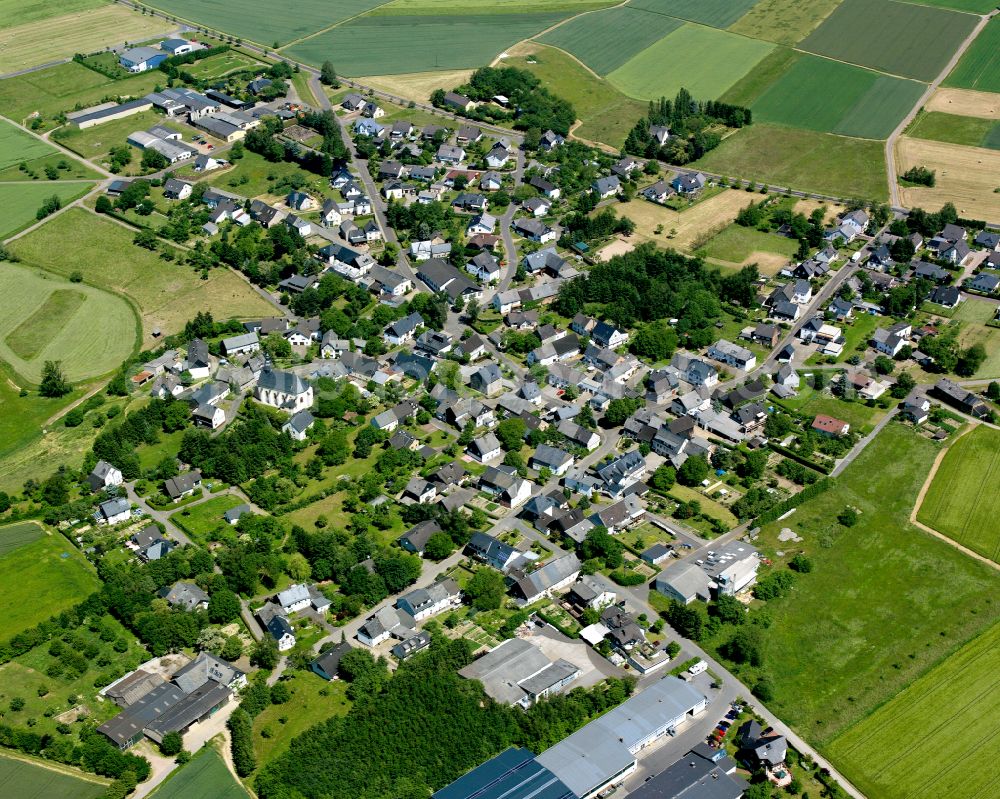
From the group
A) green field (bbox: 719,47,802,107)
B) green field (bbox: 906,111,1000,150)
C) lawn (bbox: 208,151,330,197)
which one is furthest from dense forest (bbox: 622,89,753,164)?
lawn (bbox: 208,151,330,197)

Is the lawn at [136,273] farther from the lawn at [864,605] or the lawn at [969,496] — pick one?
the lawn at [969,496]

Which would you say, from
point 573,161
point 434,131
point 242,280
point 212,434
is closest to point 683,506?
point 212,434

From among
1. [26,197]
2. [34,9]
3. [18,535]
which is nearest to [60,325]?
[26,197]

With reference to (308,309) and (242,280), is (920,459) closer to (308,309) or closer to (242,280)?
(308,309)

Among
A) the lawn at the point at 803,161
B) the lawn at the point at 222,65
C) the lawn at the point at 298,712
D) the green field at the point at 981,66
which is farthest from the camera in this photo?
the lawn at the point at 222,65

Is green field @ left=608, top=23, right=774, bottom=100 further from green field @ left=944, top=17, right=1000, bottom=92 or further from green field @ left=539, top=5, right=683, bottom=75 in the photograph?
green field @ left=944, top=17, right=1000, bottom=92

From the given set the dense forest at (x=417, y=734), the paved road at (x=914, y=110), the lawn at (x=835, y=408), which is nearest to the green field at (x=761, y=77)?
the paved road at (x=914, y=110)

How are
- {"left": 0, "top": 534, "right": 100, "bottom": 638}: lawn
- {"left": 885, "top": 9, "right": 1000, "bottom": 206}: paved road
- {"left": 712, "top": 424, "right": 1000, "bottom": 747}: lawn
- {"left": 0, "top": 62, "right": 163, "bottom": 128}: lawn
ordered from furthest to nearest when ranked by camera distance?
1. {"left": 0, "top": 62, "right": 163, "bottom": 128}: lawn
2. {"left": 885, "top": 9, "right": 1000, "bottom": 206}: paved road
3. {"left": 0, "top": 534, "right": 100, "bottom": 638}: lawn
4. {"left": 712, "top": 424, "right": 1000, "bottom": 747}: lawn
